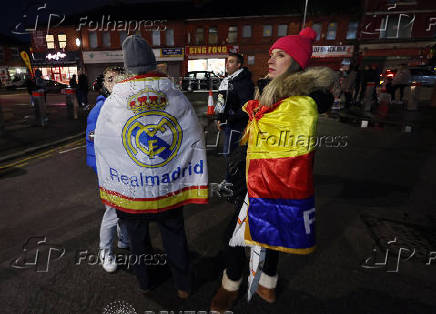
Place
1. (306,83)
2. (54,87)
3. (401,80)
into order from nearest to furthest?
(306,83)
(401,80)
(54,87)

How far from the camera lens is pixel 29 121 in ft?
32.7

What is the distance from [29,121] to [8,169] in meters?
5.70

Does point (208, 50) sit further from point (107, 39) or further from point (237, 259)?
point (237, 259)

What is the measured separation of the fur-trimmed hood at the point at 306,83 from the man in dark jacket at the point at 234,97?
2110 millimetres

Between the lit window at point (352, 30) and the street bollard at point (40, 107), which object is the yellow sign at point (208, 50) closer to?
the lit window at point (352, 30)

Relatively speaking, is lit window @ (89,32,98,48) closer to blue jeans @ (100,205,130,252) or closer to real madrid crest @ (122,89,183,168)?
blue jeans @ (100,205,130,252)

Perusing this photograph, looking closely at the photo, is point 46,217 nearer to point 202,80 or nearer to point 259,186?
point 259,186

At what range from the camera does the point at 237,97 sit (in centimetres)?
372

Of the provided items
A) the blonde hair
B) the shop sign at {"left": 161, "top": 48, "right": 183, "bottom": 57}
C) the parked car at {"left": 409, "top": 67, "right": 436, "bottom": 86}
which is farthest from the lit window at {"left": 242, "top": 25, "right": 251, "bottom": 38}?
the blonde hair

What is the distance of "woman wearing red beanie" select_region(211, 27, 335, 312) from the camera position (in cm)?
155

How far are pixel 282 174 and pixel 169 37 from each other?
109ft

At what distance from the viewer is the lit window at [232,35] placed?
98.1 ft

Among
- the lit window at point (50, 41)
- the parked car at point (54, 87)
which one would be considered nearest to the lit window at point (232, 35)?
the parked car at point (54, 87)

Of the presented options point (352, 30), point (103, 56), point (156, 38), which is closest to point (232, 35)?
point (156, 38)
